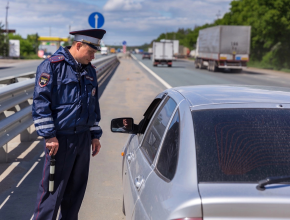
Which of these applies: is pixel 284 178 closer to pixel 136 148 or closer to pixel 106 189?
pixel 136 148

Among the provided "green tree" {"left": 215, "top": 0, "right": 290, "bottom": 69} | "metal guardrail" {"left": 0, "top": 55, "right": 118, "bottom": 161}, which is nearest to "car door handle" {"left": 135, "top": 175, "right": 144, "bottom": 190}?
"metal guardrail" {"left": 0, "top": 55, "right": 118, "bottom": 161}

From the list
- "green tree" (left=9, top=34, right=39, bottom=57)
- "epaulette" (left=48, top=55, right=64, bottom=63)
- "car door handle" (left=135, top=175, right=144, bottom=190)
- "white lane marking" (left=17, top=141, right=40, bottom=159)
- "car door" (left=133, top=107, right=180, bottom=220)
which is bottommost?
"white lane marking" (left=17, top=141, right=40, bottom=159)

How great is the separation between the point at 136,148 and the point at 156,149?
0.72 m

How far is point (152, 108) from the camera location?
3.91 m

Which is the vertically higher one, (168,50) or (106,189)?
(168,50)

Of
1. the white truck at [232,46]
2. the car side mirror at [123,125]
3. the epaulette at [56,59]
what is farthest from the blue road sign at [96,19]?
the white truck at [232,46]

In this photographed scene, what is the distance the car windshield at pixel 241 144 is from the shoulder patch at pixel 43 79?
120cm

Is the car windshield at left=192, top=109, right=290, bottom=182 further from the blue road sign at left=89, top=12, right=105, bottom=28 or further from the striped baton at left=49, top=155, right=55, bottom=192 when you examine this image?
the blue road sign at left=89, top=12, right=105, bottom=28

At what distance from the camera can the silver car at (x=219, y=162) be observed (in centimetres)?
179

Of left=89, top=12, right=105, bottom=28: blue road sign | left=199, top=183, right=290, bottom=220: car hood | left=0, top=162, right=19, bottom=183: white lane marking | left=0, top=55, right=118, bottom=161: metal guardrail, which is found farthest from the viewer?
left=89, top=12, right=105, bottom=28: blue road sign

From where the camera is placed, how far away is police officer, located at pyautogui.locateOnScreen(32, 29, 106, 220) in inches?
116

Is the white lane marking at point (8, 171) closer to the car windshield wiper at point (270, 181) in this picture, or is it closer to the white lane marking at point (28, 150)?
the white lane marking at point (28, 150)

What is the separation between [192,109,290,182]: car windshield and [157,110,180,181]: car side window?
0.49ft

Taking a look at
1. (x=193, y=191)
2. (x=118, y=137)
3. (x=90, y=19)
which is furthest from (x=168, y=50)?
(x=193, y=191)
